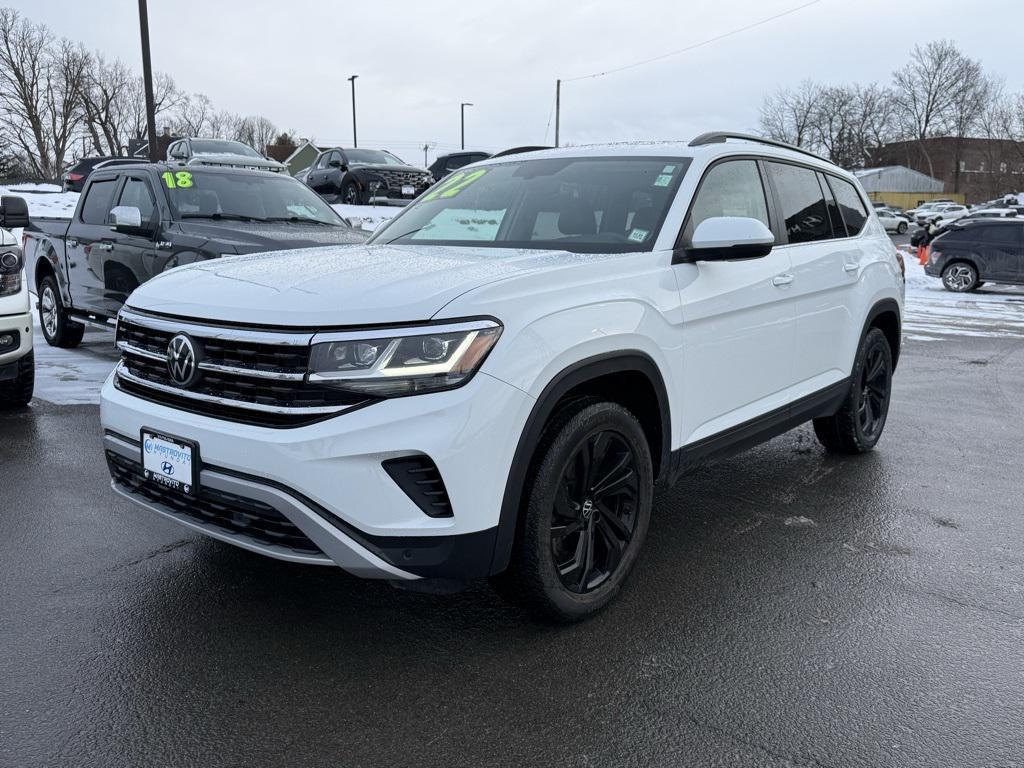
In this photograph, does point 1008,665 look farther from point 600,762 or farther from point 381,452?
point 381,452

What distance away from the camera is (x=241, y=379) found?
2.91 metres

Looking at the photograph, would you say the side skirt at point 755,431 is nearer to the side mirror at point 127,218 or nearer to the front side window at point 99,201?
the side mirror at point 127,218

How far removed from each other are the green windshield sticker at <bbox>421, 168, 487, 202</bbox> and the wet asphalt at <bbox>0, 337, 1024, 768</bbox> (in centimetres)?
201

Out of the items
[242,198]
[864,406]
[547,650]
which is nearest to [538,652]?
[547,650]

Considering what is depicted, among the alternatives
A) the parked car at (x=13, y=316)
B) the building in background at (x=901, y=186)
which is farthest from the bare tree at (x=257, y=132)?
the parked car at (x=13, y=316)

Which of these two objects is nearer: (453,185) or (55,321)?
(453,185)

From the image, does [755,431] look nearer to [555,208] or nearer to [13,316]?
[555,208]

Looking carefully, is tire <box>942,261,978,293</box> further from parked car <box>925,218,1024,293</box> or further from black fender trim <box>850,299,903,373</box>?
black fender trim <box>850,299,903,373</box>

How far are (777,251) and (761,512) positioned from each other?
4.48 ft

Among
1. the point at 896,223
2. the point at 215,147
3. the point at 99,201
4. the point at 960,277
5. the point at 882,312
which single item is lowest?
the point at 960,277

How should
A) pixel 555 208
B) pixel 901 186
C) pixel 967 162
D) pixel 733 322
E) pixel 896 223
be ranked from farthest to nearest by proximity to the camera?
1. pixel 967 162
2. pixel 901 186
3. pixel 896 223
4. pixel 555 208
5. pixel 733 322

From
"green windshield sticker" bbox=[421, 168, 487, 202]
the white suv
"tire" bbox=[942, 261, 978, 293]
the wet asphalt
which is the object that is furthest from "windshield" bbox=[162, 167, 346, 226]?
"tire" bbox=[942, 261, 978, 293]

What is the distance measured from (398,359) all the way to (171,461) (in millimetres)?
957

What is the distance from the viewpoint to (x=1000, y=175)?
86.9m
